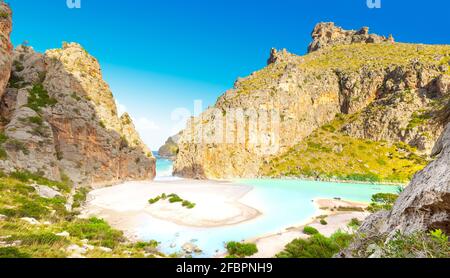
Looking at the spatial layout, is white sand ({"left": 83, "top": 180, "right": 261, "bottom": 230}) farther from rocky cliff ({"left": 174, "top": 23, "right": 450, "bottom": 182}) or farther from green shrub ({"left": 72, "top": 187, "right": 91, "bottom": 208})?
rocky cliff ({"left": 174, "top": 23, "right": 450, "bottom": 182})

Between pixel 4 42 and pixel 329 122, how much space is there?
95.6m

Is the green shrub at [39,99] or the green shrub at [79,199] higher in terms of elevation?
the green shrub at [39,99]

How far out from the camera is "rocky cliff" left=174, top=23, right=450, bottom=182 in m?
71.8

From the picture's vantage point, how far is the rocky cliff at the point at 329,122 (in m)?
71.8

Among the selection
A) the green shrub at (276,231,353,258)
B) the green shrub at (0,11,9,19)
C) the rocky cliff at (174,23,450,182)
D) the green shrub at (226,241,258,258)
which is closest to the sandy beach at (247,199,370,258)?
the green shrub at (226,241,258,258)

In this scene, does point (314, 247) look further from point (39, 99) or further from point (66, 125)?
point (39, 99)

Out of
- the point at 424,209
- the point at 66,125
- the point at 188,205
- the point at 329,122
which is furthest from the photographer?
the point at 329,122

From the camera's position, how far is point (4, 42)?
2914cm

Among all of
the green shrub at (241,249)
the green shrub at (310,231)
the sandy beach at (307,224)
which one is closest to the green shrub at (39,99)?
the green shrub at (241,249)

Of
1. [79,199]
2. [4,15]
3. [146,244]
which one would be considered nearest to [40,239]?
[146,244]

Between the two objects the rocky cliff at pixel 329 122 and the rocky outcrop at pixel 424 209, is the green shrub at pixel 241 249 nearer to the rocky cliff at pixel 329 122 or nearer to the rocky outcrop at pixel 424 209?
the rocky outcrop at pixel 424 209

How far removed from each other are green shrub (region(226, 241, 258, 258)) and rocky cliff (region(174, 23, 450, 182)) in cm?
5364

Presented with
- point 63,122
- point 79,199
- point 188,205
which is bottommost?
point 188,205

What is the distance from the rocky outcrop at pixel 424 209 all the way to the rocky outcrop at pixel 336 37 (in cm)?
15054
